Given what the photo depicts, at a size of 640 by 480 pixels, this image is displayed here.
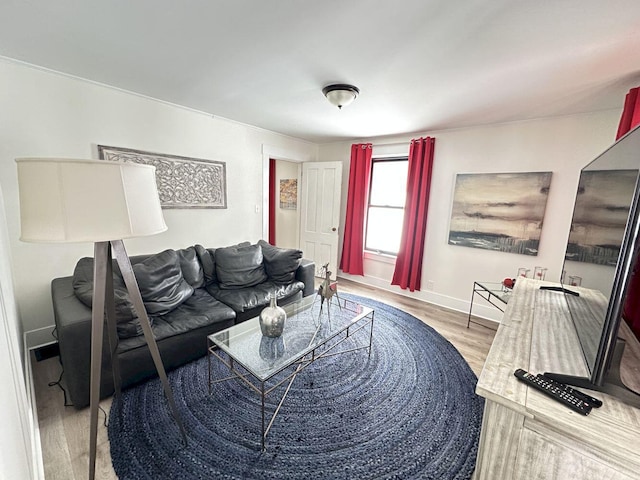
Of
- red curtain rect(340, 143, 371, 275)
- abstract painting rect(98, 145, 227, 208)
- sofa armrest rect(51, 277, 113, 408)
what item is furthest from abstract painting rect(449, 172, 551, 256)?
sofa armrest rect(51, 277, 113, 408)

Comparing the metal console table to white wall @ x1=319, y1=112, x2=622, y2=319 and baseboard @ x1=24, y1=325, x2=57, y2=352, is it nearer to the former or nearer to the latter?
white wall @ x1=319, y1=112, x2=622, y2=319

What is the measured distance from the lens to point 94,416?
1172 millimetres

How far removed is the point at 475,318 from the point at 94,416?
3651mm

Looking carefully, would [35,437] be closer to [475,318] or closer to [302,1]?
[302,1]

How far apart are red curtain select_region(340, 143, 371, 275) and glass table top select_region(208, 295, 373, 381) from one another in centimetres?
193

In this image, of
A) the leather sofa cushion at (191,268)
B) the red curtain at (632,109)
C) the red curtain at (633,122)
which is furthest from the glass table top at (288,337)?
the red curtain at (632,109)

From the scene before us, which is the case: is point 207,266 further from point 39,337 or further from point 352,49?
point 352,49

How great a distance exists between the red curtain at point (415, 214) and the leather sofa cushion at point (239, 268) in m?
2.07

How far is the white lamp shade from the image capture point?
90 cm

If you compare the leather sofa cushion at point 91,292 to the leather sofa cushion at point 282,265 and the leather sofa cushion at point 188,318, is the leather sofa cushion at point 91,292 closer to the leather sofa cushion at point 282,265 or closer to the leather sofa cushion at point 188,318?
the leather sofa cushion at point 188,318

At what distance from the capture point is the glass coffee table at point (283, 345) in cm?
156

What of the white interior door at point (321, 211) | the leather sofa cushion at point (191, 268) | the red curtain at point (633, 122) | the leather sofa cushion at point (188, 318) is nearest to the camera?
→ the red curtain at point (633, 122)

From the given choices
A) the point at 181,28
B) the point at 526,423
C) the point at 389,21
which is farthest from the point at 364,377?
the point at 181,28

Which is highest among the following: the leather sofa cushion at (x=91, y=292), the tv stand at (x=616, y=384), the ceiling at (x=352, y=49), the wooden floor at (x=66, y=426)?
the ceiling at (x=352, y=49)
